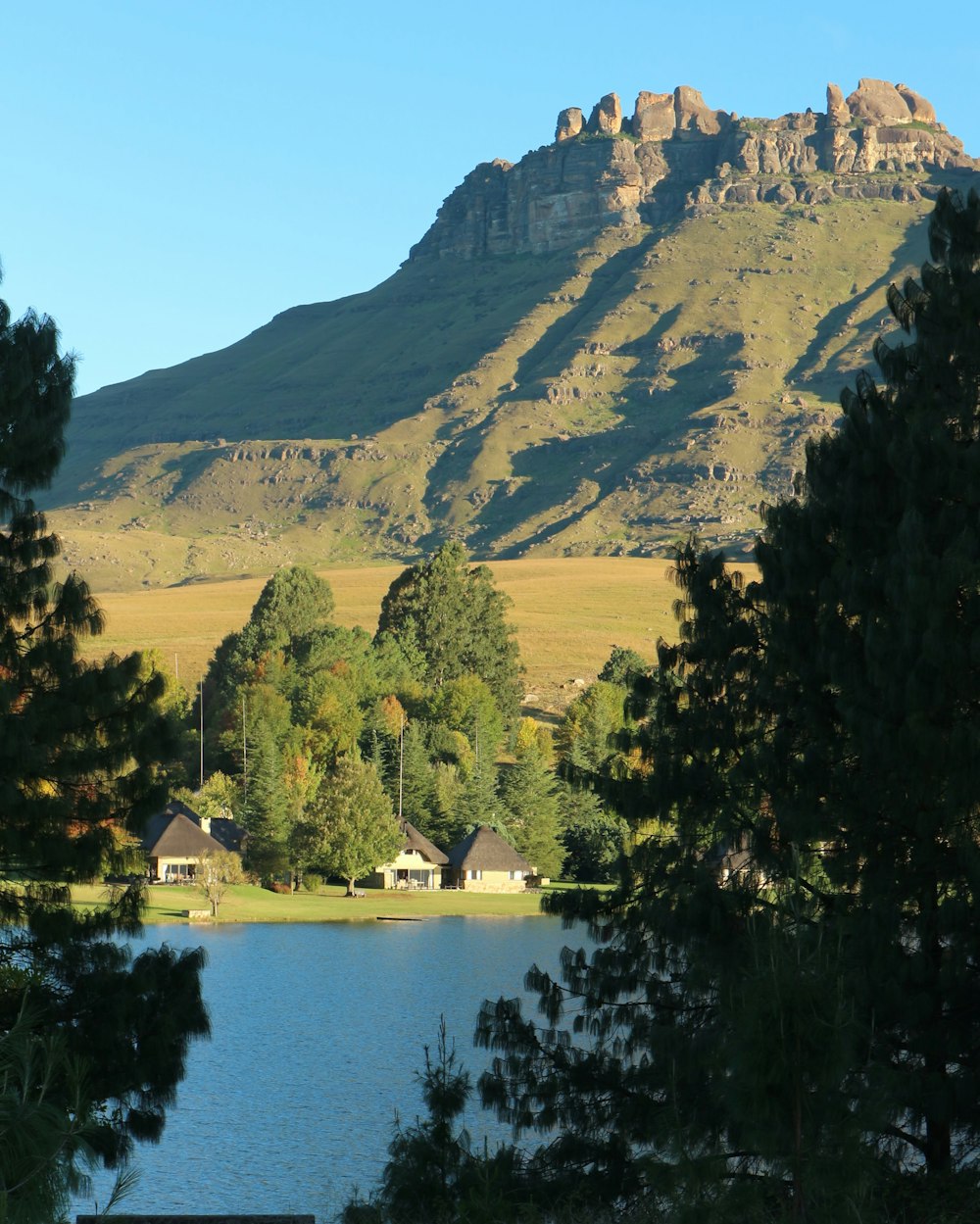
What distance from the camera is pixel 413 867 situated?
79.6m

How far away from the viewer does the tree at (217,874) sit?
2502 inches

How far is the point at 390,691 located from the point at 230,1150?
65297mm

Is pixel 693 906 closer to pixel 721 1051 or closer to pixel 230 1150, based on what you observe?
pixel 721 1051

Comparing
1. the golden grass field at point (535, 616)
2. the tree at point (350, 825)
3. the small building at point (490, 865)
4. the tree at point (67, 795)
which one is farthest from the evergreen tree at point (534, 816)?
the tree at point (67, 795)

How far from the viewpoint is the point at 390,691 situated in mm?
92875

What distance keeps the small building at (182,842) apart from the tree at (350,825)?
13.6 feet

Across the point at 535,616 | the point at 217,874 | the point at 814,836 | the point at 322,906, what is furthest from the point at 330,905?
the point at 535,616

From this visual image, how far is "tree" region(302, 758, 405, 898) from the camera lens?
73.1 metres

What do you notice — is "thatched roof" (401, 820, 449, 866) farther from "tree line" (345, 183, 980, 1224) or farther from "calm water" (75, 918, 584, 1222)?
"tree line" (345, 183, 980, 1224)

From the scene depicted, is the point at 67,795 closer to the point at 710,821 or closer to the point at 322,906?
the point at 710,821

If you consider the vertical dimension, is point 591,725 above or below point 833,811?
below

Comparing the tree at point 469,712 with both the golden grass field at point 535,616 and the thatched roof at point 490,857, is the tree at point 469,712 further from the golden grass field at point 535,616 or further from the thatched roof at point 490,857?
the golden grass field at point 535,616

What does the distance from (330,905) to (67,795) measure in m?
53.2

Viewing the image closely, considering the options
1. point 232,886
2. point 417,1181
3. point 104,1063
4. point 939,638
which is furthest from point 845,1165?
point 232,886
